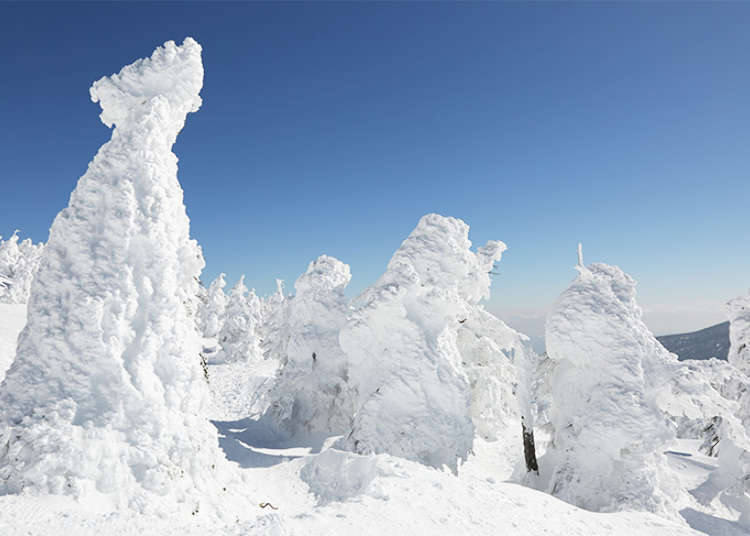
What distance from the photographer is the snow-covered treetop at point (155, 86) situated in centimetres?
957

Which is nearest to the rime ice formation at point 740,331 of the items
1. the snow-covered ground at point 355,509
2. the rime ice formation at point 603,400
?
the snow-covered ground at point 355,509

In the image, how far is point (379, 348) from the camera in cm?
1617

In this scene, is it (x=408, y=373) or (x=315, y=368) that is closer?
(x=408, y=373)

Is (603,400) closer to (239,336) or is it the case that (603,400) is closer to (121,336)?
(121,336)

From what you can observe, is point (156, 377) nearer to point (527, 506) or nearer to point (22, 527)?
point (22, 527)

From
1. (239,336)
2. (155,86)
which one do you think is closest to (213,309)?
(239,336)

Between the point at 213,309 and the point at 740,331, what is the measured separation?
66720 mm

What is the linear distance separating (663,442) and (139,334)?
50.2 ft

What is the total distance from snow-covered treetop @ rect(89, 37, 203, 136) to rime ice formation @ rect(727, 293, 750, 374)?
24.3 meters

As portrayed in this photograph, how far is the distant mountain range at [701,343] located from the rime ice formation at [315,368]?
116073 millimetres

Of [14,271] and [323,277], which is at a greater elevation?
[14,271]

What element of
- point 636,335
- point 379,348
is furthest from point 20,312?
point 636,335

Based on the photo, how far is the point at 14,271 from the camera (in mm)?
52062

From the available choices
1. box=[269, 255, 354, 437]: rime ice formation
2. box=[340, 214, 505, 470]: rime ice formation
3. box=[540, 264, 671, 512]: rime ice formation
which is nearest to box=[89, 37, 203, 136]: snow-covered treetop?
box=[340, 214, 505, 470]: rime ice formation
